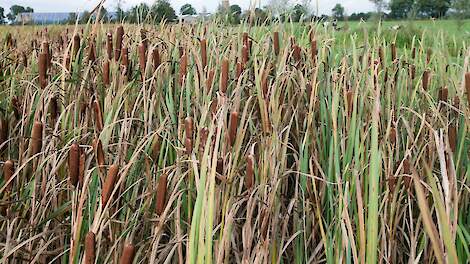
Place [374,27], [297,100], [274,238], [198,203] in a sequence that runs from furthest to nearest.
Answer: [374,27] → [297,100] → [274,238] → [198,203]

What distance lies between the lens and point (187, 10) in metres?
2.80

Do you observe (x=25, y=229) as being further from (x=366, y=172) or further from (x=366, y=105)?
(x=366, y=105)

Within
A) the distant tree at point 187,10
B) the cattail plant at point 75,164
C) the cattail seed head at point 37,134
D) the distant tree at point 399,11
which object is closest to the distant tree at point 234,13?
the distant tree at point 187,10

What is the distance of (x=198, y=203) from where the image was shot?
0.79 m

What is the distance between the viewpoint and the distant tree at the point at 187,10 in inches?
105

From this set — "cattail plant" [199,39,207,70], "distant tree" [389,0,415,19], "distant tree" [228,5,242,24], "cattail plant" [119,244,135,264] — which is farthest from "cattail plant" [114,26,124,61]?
"distant tree" [389,0,415,19]

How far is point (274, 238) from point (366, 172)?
0.88 ft

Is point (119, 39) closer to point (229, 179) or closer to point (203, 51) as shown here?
point (203, 51)

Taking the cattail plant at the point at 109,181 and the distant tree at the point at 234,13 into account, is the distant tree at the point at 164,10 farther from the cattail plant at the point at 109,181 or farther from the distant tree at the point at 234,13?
the cattail plant at the point at 109,181

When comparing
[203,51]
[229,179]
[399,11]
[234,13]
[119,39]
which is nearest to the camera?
[229,179]

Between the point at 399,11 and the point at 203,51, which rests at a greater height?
the point at 399,11

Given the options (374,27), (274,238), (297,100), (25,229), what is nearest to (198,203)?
(274,238)

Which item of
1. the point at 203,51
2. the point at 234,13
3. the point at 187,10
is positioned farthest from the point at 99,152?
the point at 234,13

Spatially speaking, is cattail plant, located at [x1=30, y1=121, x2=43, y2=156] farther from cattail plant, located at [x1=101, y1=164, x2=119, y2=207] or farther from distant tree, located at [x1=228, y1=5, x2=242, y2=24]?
distant tree, located at [x1=228, y1=5, x2=242, y2=24]
